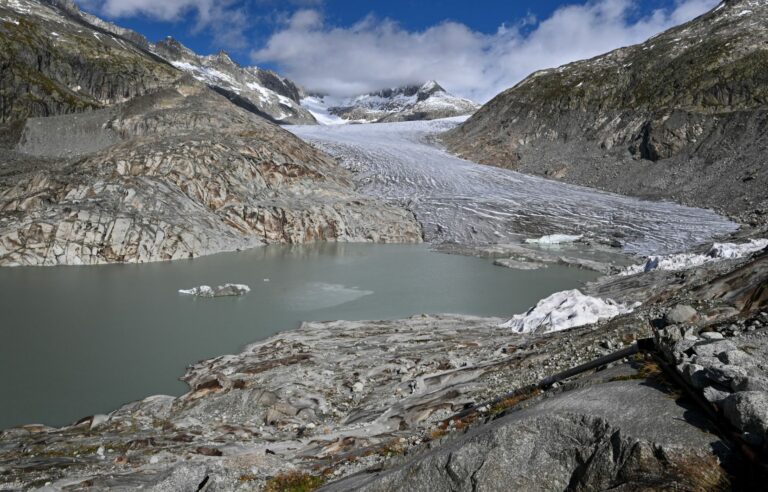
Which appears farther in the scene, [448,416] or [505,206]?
[505,206]

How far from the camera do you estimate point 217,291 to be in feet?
73.0

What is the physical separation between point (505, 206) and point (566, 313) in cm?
2828

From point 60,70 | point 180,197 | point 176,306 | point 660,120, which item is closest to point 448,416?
point 176,306

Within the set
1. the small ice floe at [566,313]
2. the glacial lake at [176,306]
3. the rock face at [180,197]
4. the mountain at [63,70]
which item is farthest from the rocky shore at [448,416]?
the mountain at [63,70]

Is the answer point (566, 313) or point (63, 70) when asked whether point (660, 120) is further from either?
point (63, 70)

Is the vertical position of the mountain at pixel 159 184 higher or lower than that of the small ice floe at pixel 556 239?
higher

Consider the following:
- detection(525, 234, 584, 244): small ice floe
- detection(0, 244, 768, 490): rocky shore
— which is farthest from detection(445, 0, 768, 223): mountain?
detection(0, 244, 768, 490): rocky shore

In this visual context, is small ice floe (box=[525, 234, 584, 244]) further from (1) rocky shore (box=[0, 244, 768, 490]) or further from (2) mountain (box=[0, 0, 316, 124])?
(2) mountain (box=[0, 0, 316, 124])

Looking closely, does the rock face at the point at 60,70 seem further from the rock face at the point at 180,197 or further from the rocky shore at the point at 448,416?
the rocky shore at the point at 448,416

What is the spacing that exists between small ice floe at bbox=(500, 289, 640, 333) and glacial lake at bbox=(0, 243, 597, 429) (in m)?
3.90

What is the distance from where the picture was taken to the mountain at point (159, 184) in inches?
1151

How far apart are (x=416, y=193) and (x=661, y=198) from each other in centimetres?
2074

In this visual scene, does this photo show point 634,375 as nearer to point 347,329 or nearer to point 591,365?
point 591,365

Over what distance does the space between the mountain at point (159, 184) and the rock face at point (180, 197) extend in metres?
0.08
